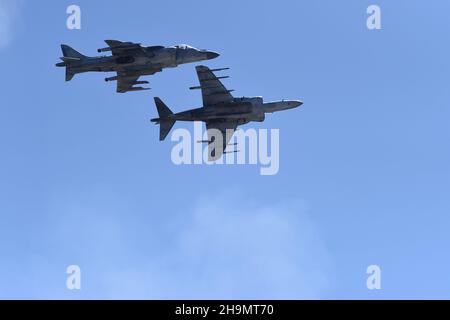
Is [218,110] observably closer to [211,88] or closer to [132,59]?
[211,88]

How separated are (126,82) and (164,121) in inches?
222

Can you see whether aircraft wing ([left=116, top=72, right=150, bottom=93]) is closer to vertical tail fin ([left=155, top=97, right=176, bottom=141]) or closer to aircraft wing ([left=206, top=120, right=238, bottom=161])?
vertical tail fin ([left=155, top=97, right=176, bottom=141])

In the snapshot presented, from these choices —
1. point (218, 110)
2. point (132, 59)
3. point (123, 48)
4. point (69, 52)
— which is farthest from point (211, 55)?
point (69, 52)

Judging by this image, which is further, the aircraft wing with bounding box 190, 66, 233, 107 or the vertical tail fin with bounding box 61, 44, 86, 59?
the aircraft wing with bounding box 190, 66, 233, 107

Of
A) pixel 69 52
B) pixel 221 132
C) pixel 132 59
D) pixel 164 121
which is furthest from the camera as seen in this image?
pixel 221 132

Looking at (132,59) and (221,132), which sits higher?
(132,59)

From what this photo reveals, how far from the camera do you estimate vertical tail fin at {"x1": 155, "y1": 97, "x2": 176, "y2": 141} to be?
85.4m

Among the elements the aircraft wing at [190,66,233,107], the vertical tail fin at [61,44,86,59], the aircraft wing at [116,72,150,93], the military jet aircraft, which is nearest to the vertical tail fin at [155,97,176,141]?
the military jet aircraft

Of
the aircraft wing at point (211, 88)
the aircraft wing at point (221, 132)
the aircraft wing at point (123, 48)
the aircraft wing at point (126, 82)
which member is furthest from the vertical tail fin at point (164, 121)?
the aircraft wing at point (123, 48)

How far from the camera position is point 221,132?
3506 inches
